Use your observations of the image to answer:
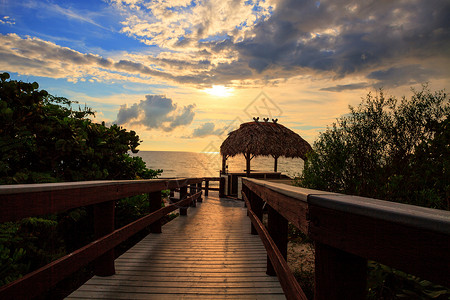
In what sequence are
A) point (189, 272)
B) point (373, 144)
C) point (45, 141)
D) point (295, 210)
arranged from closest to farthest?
point (295, 210) → point (189, 272) → point (45, 141) → point (373, 144)

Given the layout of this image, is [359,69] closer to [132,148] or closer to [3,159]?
[132,148]

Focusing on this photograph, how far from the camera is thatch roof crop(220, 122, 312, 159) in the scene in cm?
1430

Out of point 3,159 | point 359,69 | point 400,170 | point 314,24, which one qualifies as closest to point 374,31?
point 359,69

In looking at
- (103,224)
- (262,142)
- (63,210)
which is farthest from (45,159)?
(262,142)

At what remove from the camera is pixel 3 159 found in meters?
3.05

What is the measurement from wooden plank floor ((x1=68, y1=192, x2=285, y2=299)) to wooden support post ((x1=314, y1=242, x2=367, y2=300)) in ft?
5.53

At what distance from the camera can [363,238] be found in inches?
32.9

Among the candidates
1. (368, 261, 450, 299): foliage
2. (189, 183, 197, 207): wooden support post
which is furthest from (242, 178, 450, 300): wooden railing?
(189, 183, 197, 207): wooden support post

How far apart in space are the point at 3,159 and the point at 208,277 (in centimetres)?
276

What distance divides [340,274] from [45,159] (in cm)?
405

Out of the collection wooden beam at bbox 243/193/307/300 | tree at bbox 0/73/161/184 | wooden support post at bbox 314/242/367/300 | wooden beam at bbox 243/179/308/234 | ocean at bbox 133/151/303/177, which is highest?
tree at bbox 0/73/161/184

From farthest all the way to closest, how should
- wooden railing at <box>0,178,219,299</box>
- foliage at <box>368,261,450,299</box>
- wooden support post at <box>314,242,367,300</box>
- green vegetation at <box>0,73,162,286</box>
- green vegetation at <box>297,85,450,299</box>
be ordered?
green vegetation at <box>297,85,450,299</box>, green vegetation at <box>0,73,162,286</box>, foliage at <box>368,261,450,299</box>, wooden railing at <box>0,178,219,299</box>, wooden support post at <box>314,242,367,300</box>

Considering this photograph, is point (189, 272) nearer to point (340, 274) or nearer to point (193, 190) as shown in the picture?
point (340, 274)

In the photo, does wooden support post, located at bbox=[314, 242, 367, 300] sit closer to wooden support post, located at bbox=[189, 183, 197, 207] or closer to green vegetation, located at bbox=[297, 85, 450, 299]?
green vegetation, located at bbox=[297, 85, 450, 299]
